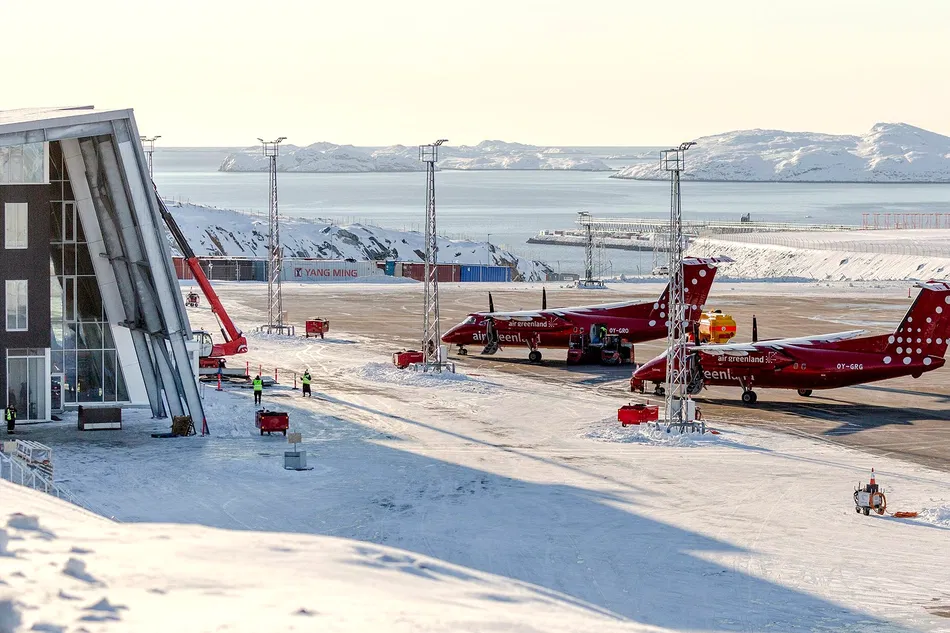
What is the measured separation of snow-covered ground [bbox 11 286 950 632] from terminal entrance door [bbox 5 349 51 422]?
1674mm

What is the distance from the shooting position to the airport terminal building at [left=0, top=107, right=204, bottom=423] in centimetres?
4638

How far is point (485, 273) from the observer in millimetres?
139875

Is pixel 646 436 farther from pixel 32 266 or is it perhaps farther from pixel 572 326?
pixel 32 266

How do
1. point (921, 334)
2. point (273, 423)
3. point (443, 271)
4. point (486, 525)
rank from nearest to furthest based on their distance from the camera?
1. point (486, 525)
2. point (273, 423)
3. point (921, 334)
4. point (443, 271)

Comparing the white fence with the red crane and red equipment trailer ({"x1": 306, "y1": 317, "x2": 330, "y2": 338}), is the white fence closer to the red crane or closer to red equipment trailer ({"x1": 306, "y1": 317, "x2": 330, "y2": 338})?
the red crane

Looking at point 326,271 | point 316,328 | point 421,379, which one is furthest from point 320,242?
point 421,379

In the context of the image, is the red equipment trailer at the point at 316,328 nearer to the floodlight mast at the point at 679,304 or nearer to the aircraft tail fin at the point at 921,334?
the floodlight mast at the point at 679,304

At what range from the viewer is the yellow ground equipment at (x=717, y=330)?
74000mm

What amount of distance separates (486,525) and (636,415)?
50.4 ft

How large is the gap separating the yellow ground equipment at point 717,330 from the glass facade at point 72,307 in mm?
36671

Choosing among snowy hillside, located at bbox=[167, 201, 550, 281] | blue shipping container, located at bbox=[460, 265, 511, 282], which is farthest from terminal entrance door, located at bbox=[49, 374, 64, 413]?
snowy hillside, located at bbox=[167, 201, 550, 281]

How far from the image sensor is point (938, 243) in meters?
154

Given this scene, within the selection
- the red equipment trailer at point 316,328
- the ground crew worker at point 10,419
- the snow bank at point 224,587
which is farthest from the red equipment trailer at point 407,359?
the snow bank at point 224,587

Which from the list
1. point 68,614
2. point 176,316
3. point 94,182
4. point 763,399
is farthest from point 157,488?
point 763,399
